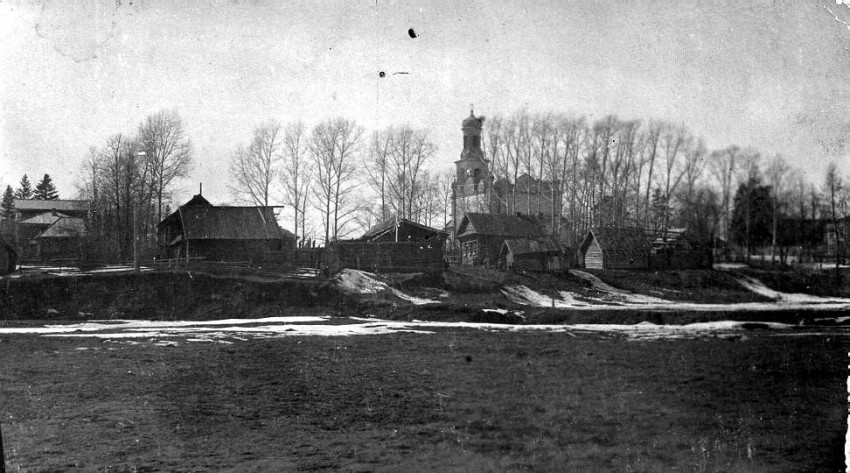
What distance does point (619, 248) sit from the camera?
35.1 metres

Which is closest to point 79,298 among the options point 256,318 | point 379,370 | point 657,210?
point 256,318

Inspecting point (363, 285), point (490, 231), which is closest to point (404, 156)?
point (363, 285)

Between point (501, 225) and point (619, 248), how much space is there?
44.6ft

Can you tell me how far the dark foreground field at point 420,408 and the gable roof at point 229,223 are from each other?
45.7 ft

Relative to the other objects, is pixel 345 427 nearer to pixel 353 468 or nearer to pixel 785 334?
pixel 353 468

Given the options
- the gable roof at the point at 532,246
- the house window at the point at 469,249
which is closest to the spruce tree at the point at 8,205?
the gable roof at the point at 532,246

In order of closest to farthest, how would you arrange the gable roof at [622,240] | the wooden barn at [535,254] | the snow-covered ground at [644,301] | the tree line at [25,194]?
the tree line at [25,194] < the snow-covered ground at [644,301] < the gable roof at [622,240] < the wooden barn at [535,254]

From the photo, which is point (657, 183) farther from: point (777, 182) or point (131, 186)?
point (131, 186)

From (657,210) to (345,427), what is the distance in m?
27.1

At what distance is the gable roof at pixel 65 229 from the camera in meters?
26.8

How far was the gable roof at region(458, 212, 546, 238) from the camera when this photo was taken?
4700 cm

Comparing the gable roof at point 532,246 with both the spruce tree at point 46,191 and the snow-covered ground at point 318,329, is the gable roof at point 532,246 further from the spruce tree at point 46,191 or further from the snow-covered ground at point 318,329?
the spruce tree at point 46,191

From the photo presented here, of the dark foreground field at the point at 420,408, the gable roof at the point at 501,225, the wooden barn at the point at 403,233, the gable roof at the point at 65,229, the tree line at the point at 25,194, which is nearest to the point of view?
the dark foreground field at the point at 420,408

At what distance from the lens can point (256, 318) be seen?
22438 mm
